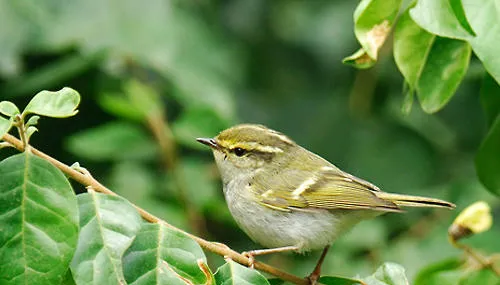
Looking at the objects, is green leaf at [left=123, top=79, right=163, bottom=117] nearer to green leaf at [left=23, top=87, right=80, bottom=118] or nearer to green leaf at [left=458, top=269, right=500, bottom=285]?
green leaf at [left=458, top=269, right=500, bottom=285]

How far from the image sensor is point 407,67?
265 centimetres

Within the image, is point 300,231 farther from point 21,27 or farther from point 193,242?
point 21,27

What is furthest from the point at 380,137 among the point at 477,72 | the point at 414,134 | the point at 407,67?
the point at 407,67

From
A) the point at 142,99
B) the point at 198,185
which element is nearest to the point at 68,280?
the point at 142,99

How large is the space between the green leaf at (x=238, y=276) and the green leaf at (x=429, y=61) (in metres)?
0.77

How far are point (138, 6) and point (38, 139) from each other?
1012 millimetres

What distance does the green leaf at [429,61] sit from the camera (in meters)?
2.64

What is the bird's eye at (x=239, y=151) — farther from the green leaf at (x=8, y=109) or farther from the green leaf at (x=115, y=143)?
the green leaf at (x=8, y=109)

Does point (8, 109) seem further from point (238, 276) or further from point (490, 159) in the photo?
point (490, 159)

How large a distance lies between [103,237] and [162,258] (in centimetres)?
17

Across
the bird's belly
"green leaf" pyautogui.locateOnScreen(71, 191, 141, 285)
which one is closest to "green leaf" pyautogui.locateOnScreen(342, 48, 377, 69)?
Result: "green leaf" pyautogui.locateOnScreen(71, 191, 141, 285)

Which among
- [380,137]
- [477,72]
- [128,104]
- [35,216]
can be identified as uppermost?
[35,216]

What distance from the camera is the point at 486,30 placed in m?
2.43

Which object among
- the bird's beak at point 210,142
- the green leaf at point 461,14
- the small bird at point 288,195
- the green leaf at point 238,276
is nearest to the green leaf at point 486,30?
the green leaf at point 461,14
